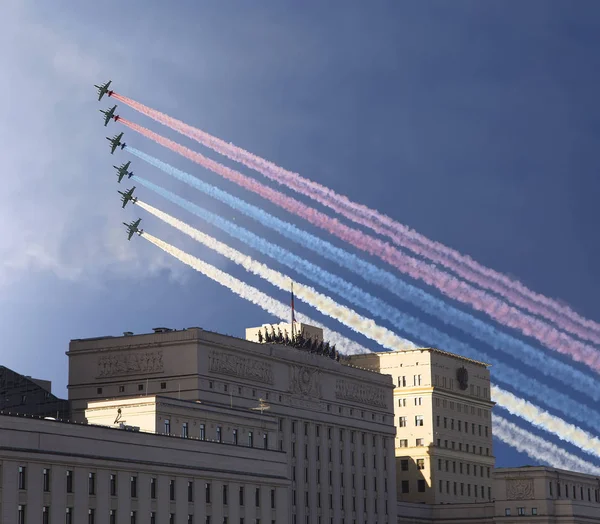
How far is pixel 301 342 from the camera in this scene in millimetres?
197125

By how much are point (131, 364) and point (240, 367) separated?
1315cm

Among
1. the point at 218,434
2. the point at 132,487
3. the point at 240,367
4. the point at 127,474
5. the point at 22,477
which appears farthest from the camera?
the point at 240,367

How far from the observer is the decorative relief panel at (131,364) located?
6959 inches

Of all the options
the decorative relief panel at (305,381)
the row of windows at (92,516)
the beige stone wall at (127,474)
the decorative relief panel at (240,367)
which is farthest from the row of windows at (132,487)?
the decorative relief panel at (305,381)

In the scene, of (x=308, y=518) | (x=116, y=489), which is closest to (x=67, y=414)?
(x=308, y=518)

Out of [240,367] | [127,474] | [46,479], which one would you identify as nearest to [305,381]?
[240,367]

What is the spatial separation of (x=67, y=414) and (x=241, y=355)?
21.8 metres

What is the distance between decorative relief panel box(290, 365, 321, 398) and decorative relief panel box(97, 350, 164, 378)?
2161 cm

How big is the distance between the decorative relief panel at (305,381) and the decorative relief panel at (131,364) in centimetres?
2161

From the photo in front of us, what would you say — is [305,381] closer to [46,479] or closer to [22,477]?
[46,479]

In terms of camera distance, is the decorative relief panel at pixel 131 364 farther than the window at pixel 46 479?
Yes

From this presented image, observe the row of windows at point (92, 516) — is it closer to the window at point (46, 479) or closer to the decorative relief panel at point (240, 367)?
the window at point (46, 479)

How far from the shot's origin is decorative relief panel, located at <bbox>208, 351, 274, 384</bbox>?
582 feet

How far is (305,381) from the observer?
194 metres
